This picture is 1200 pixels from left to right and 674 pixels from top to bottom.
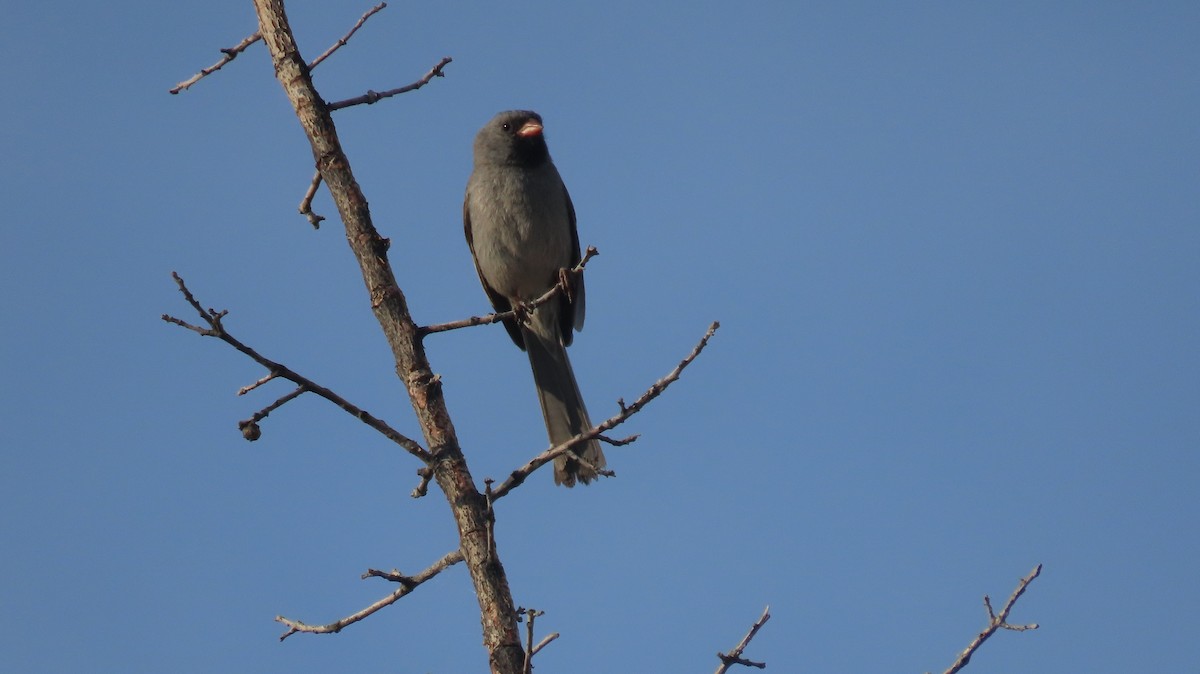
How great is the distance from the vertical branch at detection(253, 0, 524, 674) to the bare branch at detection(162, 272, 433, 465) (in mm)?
145

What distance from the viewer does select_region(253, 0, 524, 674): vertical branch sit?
391 cm

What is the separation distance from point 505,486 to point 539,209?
3.99m

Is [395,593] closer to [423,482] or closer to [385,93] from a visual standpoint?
[423,482]

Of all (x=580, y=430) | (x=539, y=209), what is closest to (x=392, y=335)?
(x=580, y=430)

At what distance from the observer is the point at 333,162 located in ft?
15.1

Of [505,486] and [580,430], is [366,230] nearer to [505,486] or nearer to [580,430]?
[505,486]

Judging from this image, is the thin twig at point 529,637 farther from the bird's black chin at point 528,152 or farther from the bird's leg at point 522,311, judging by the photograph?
the bird's black chin at point 528,152

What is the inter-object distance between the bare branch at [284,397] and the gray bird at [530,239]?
10.5 ft

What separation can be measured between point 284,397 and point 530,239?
12.3 ft

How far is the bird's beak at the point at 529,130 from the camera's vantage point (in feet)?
26.0

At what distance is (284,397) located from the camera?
159 inches

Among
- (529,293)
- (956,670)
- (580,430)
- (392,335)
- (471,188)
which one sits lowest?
(956,670)

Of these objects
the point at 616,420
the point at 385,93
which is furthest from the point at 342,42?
the point at 616,420

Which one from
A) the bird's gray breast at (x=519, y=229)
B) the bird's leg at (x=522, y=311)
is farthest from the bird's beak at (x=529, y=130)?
the bird's leg at (x=522, y=311)
